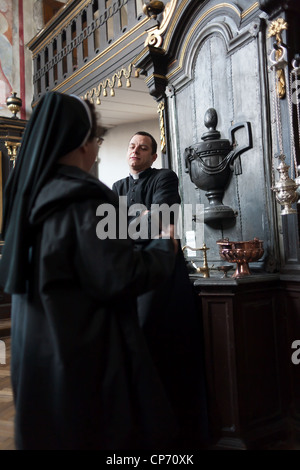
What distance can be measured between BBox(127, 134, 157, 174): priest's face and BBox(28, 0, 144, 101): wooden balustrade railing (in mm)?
2448

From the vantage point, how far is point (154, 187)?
7.48ft

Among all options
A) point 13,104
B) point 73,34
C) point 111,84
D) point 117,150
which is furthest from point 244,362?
point 73,34

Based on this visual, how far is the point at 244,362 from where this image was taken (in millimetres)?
2129

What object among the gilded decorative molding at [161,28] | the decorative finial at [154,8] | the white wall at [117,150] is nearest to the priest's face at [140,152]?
the gilded decorative molding at [161,28]

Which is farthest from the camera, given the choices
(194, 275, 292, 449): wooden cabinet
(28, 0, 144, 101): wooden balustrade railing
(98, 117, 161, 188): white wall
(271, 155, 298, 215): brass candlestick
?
(98, 117, 161, 188): white wall

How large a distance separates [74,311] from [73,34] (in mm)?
6207

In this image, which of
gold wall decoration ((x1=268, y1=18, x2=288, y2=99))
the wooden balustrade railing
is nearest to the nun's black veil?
gold wall decoration ((x1=268, y1=18, x2=288, y2=99))

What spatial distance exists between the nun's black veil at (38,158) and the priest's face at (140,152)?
3.74 ft

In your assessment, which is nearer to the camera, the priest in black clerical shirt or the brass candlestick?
the priest in black clerical shirt

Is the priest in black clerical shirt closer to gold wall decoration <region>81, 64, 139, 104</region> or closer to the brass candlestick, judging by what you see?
the brass candlestick

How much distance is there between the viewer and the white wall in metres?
6.66

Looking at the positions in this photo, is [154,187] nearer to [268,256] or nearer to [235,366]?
[268,256]

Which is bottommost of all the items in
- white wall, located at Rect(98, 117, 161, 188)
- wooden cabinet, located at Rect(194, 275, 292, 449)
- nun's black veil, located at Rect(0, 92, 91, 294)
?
wooden cabinet, located at Rect(194, 275, 292, 449)

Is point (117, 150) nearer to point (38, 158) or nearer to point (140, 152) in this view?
point (140, 152)
